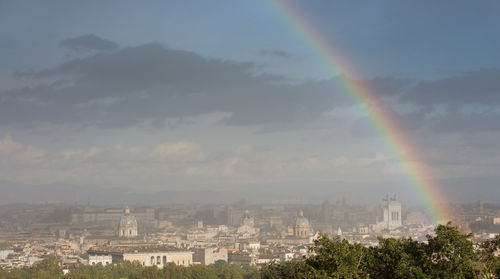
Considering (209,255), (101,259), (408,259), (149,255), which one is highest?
(408,259)

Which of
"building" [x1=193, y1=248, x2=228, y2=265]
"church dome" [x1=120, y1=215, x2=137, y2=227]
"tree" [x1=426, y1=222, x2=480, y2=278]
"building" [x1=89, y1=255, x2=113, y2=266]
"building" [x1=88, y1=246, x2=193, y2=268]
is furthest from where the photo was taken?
"church dome" [x1=120, y1=215, x2=137, y2=227]

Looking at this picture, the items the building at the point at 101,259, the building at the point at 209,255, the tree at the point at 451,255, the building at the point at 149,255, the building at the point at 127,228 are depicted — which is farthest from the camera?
the building at the point at 127,228

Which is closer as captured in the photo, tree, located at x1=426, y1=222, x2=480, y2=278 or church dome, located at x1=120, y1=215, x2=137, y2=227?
tree, located at x1=426, y1=222, x2=480, y2=278

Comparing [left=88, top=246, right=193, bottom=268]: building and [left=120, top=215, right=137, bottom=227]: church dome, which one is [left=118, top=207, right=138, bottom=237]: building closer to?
[left=120, top=215, right=137, bottom=227]: church dome

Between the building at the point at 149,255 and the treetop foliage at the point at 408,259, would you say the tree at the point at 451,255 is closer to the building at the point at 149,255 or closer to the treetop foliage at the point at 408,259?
the treetop foliage at the point at 408,259

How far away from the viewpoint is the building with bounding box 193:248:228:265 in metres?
128

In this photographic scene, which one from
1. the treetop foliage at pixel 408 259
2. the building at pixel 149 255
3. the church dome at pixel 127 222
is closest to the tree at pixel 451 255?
the treetop foliage at pixel 408 259

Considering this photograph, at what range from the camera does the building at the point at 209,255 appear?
127812 millimetres

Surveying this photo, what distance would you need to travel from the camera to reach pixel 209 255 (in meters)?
129

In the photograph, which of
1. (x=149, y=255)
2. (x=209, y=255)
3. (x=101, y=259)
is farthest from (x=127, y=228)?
(x=101, y=259)

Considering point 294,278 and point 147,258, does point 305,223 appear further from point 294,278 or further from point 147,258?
point 294,278

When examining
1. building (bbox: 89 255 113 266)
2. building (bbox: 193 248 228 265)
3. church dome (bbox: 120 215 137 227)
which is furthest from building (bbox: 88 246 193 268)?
church dome (bbox: 120 215 137 227)

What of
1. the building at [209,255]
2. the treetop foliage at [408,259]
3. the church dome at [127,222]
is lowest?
the building at [209,255]

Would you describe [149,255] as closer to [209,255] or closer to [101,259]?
[101,259]
